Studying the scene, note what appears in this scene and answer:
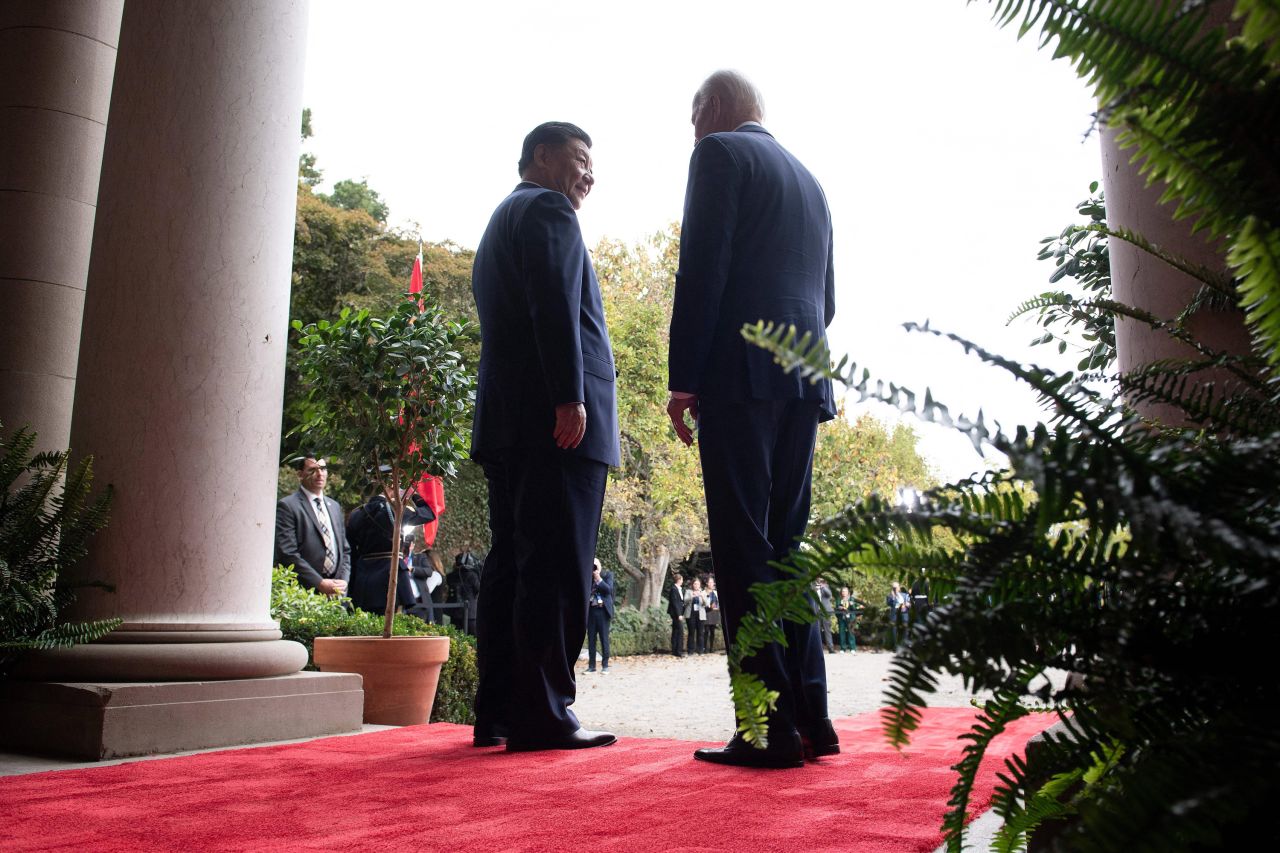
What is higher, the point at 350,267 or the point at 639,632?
the point at 350,267

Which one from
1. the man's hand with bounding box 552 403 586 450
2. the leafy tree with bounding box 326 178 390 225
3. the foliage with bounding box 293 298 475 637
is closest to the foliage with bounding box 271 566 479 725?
the foliage with bounding box 293 298 475 637

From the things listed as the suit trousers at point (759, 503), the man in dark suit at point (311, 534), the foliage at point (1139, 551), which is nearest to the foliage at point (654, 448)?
the man in dark suit at point (311, 534)

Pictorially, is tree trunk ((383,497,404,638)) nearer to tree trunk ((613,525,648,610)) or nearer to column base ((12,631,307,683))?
column base ((12,631,307,683))

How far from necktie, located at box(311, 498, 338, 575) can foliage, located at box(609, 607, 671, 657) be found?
50.1ft

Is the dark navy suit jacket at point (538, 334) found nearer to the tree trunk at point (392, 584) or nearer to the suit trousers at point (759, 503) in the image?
the suit trousers at point (759, 503)

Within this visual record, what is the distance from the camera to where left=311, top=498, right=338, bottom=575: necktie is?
9656 millimetres

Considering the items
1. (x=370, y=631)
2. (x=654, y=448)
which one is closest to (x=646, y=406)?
(x=654, y=448)

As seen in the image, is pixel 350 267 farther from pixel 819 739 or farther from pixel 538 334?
pixel 819 739

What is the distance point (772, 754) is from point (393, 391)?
4.09m

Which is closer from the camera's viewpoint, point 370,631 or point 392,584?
point 392,584

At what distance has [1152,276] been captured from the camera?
258 cm

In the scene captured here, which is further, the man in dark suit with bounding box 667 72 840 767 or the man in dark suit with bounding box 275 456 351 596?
the man in dark suit with bounding box 275 456 351 596

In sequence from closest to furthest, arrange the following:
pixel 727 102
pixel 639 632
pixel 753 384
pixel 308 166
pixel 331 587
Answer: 1. pixel 753 384
2. pixel 727 102
3. pixel 331 587
4. pixel 639 632
5. pixel 308 166

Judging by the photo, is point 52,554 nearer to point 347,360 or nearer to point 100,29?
point 347,360
